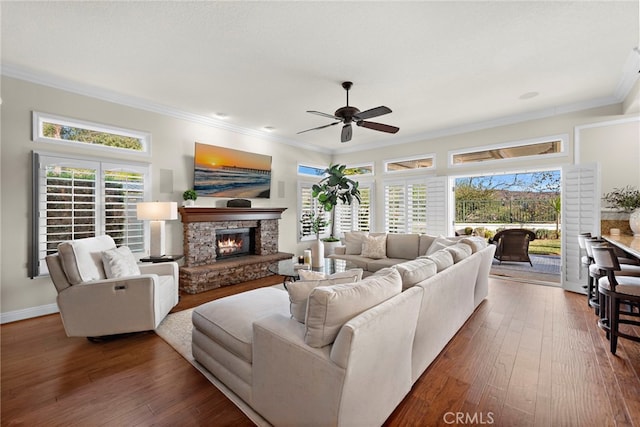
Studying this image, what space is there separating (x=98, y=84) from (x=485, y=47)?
4739 millimetres

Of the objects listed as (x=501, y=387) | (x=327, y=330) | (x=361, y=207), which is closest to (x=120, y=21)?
(x=327, y=330)

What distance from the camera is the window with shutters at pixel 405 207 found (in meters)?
6.27

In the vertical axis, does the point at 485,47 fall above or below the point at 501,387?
above

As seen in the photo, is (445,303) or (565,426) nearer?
(565,426)

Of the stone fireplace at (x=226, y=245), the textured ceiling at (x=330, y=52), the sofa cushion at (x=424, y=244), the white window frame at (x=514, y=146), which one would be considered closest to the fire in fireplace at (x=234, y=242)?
the stone fireplace at (x=226, y=245)

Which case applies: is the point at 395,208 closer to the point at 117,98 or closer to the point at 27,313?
the point at 117,98

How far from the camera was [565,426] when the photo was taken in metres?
1.74

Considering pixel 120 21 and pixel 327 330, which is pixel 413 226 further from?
pixel 120 21

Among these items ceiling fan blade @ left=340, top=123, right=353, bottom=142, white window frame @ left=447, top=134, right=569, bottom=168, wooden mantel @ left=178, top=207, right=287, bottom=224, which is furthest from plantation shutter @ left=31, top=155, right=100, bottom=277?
white window frame @ left=447, top=134, right=569, bottom=168

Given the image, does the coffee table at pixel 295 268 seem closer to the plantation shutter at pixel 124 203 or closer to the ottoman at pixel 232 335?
the ottoman at pixel 232 335

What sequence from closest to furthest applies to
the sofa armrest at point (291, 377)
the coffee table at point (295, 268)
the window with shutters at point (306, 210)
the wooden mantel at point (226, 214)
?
the sofa armrest at point (291, 377) < the coffee table at point (295, 268) < the wooden mantel at point (226, 214) < the window with shutters at point (306, 210)

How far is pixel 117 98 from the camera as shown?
13.7ft

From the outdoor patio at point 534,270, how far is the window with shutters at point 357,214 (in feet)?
9.69

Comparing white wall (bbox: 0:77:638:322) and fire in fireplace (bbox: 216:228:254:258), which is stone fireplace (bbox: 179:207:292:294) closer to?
fire in fireplace (bbox: 216:228:254:258)
